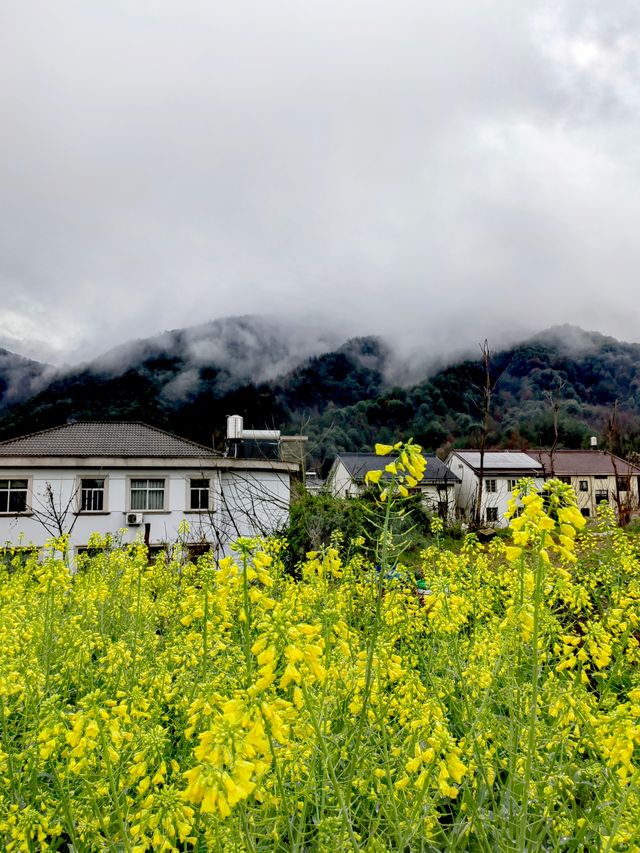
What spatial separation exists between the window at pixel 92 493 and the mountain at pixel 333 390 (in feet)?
42.4

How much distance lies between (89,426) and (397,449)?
30.9 meters

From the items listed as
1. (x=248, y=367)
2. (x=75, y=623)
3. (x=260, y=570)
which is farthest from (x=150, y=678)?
(x=248, y=367)

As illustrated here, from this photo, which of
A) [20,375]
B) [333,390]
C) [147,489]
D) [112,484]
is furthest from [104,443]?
[333,390]

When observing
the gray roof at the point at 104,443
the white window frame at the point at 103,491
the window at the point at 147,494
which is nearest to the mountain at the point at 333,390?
the gray roof at the point at 104,443

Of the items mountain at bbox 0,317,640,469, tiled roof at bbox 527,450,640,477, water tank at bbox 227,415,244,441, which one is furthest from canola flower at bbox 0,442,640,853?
tiled roof at bbox 527,450,640,477

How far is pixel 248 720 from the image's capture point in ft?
5.56

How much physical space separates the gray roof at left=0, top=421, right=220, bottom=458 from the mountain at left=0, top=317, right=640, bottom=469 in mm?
8990

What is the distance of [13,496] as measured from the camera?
85.7 feet

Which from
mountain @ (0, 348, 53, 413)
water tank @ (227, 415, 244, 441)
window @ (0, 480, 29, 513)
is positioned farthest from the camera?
mountain @ (0, 348, 53, 413)

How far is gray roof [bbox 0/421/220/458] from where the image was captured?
27.5 meters

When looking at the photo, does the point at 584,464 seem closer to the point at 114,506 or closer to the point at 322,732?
the point at 114,506

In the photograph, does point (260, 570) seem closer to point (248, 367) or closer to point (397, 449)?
point (397, 449)

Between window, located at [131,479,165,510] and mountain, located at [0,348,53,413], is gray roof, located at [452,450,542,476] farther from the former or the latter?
mountain, located at [0,348,53,413]

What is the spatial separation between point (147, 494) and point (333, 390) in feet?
264
